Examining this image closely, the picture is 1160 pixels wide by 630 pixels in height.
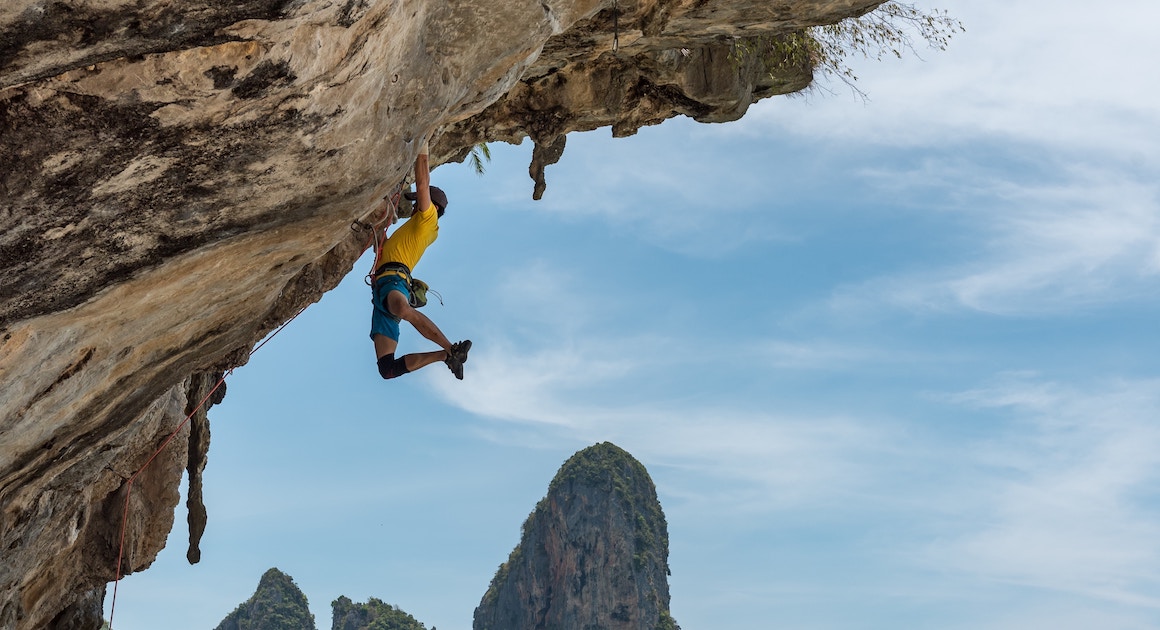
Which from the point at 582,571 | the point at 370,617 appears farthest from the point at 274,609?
the point at 582,571

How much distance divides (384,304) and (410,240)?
2.04 ft

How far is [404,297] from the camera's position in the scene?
967cm

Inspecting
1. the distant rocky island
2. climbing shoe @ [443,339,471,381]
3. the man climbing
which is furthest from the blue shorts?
the distant rocky island

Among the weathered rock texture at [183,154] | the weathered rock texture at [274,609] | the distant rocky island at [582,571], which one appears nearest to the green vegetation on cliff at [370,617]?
the distant rocky island at [582,571]

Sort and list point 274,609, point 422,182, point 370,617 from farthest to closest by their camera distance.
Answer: point 370,617
point 274,609
point 422,182

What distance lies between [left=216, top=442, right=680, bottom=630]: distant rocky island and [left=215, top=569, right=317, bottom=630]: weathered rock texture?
8 centimetres

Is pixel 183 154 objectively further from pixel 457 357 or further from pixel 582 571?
pixel 582 571

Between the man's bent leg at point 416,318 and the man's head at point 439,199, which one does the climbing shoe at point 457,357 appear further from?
the man's head at point 439,199

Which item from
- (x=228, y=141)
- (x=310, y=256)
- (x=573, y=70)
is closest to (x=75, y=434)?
(x=310, y=256)

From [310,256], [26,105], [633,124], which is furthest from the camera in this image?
[633,124]

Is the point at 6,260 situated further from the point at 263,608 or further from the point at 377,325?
the point at 263,608

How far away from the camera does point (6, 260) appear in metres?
5.28

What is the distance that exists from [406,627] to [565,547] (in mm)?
13968

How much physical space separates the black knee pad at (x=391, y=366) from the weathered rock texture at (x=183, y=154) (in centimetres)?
115
